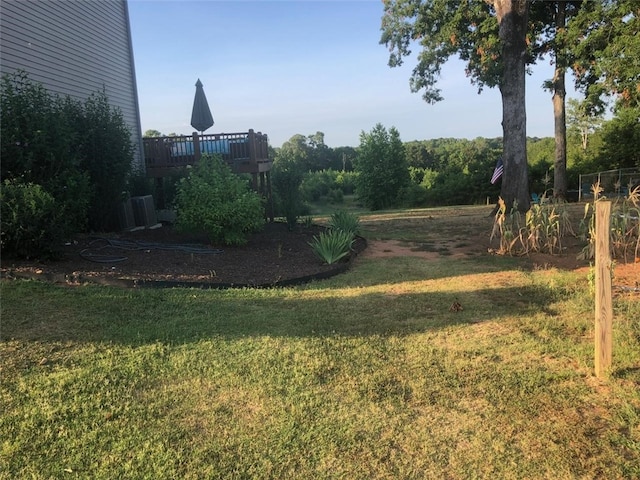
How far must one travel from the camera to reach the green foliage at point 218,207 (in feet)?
25.3

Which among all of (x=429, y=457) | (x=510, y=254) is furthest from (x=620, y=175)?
(x=429, y=457)

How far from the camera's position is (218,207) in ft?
25.2

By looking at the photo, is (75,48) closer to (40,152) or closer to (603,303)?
(40,152)

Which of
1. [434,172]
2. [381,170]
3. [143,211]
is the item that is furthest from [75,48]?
[434,172]

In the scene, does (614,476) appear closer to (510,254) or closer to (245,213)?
(510,254)

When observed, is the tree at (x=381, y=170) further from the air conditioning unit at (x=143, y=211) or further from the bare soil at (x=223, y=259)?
the air conditioning unit at (x=143, y=211)

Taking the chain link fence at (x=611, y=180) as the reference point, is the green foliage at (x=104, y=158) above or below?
above

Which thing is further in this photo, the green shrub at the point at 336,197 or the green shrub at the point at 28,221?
the green shrub at the point at 336,197

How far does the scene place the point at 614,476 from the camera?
2133 millimetres

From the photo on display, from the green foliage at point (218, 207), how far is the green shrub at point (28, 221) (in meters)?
2.33

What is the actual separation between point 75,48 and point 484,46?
451 inches

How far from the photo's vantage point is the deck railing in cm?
1144

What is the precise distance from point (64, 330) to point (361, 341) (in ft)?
8.01

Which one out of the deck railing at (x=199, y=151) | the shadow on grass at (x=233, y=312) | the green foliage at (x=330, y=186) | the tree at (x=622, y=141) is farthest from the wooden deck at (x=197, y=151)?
the green foliage at (x=330, y=186)
